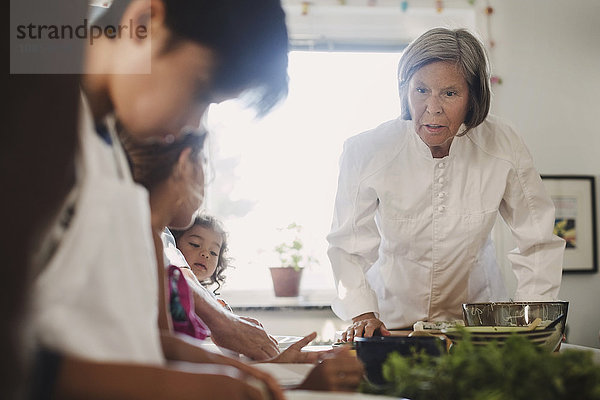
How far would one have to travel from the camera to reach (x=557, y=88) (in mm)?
3619

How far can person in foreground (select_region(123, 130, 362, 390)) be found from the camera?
782mm

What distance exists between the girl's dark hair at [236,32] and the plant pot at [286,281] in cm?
261

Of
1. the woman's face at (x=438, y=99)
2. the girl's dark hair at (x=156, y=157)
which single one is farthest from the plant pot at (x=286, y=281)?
the girl's dark hair at (x=156, y=157)

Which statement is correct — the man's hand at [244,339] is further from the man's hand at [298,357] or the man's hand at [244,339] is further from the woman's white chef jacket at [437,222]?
the woman's white chef jacket at [437,222]

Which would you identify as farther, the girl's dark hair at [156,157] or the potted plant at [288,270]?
the potted plant at [288,270]

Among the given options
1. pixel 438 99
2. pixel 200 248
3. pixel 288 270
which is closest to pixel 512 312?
pixel 438 99

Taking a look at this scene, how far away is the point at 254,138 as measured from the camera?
3.70 meters

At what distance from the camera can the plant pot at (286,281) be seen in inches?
136

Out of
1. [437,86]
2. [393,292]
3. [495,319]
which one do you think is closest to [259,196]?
[393,292]

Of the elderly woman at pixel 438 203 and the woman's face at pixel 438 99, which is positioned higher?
the woman's face at pixel 438 99

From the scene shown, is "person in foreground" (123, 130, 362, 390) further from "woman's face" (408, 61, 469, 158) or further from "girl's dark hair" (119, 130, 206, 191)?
"woman's face" (408, 61, 469, 158)

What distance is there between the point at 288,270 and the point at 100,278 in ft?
9.36

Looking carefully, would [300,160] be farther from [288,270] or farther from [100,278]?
[100,278]

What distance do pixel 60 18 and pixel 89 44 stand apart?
0.04 m
